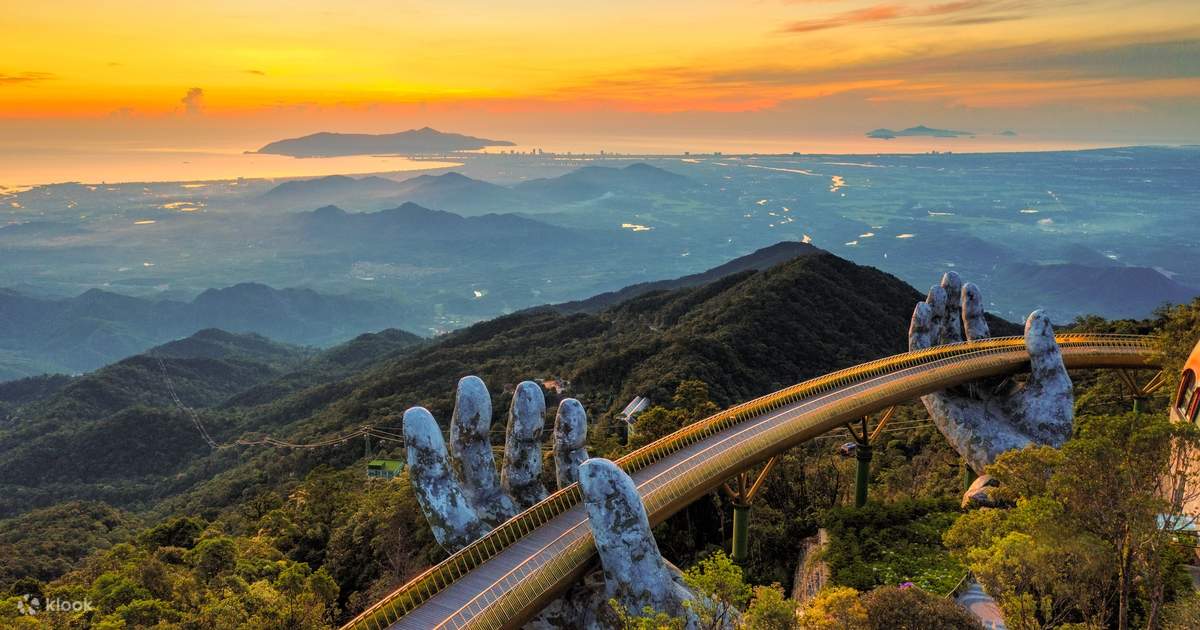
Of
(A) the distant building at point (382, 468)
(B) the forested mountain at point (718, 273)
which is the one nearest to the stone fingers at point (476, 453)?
(A) the distant building at point (382, 468)

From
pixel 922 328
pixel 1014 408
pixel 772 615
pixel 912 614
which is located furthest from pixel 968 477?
pixel 772 615

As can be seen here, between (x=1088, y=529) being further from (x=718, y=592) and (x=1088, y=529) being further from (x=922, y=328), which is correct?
(x=922, y=328)

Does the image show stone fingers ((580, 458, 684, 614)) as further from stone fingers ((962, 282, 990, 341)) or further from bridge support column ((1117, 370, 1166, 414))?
bridge support column ((1117, 370, 1166, 414))

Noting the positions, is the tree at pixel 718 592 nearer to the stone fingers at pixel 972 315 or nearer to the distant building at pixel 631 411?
the stone fingers at pixel 972 315

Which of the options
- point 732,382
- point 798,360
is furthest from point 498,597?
point 798,360

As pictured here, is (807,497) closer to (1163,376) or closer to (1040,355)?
(1040,355)

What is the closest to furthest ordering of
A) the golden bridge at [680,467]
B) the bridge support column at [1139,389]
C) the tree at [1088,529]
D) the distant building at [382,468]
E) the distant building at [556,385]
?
the tree at [1088,529] → the golden bridge at [680,467] → the bridge support column at [1139,389] → the distant building at [382,468] → the distant building at [556,385]
